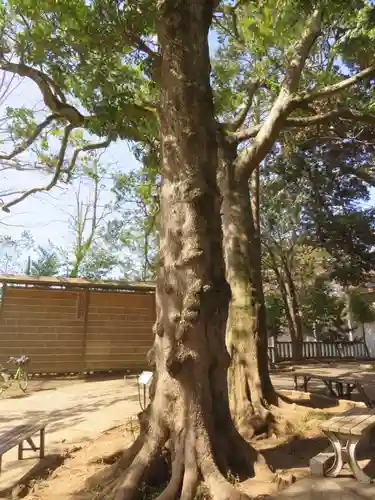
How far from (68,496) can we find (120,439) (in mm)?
1864

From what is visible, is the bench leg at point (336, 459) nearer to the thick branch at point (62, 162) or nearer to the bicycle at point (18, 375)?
the thick branch at point (62, 162)

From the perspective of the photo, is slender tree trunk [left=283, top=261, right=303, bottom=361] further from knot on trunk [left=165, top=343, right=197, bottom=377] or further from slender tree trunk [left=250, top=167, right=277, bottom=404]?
knot on trunk [left=165, top=343, right=197, bottom=377]

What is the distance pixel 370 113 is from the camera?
26.2 feet

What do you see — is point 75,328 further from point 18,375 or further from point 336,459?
point 336,459

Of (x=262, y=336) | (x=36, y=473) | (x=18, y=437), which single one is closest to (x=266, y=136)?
(x=262, y=336)

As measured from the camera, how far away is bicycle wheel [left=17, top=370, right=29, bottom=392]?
422 inches

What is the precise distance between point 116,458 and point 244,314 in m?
2.83

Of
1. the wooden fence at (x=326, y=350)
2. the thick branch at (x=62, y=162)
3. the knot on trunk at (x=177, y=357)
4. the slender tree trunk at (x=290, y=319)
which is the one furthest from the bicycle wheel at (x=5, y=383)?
the slender tree trunk at (x=290, y=319)

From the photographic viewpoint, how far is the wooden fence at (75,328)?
488 inches

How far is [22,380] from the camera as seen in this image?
37.2 ft

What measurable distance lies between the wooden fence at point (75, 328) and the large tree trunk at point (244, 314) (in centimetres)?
713

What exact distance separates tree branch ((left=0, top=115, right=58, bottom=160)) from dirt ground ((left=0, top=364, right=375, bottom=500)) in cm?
566

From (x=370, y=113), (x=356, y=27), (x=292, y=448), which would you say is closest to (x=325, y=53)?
(x=356, y=27)

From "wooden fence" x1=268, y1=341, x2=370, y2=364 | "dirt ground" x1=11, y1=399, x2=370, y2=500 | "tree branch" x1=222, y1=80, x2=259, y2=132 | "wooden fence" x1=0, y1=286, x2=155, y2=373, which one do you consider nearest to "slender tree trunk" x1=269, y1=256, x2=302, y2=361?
"wooden fence" x1=268, y1=341, x2=370, y2=364
